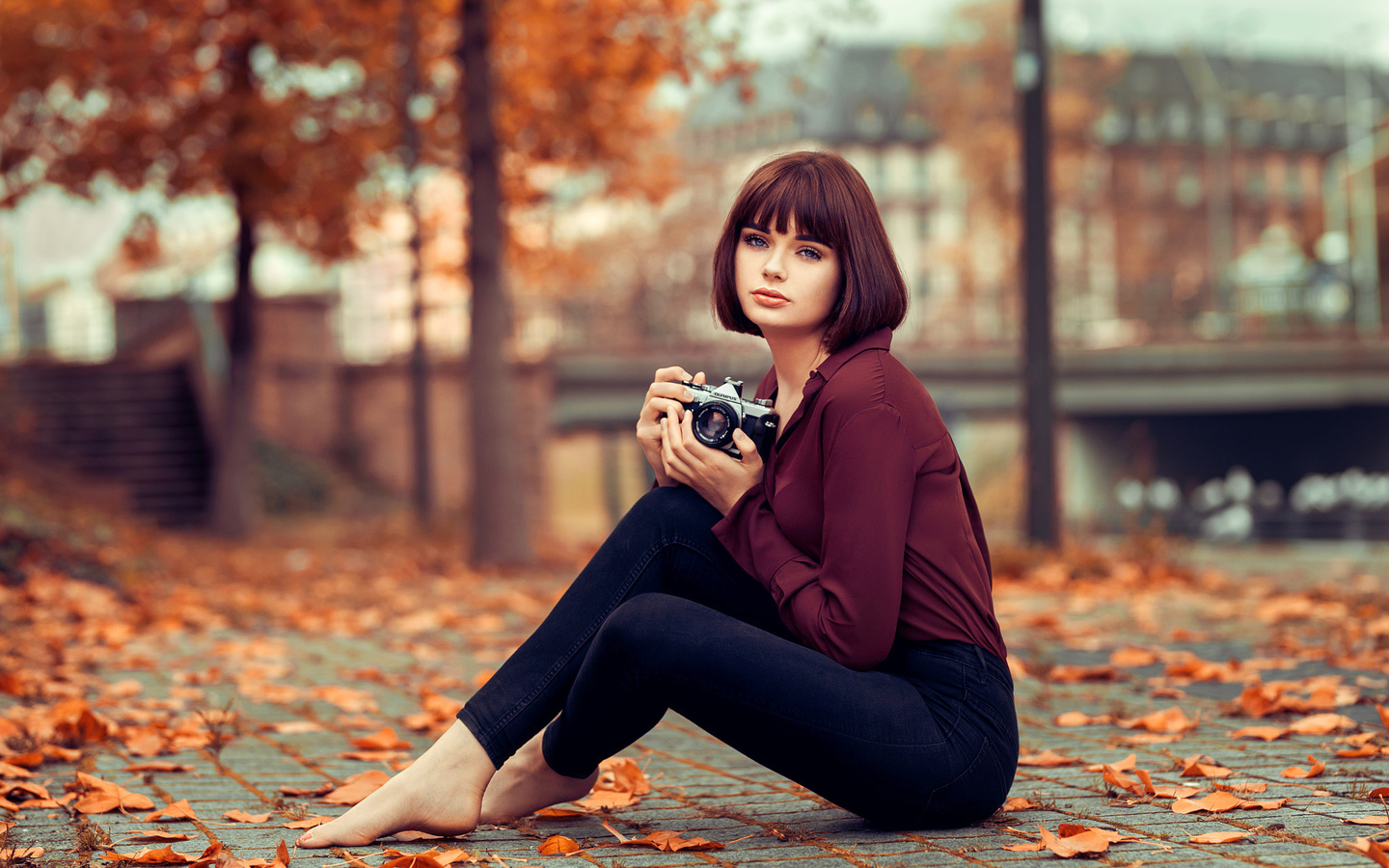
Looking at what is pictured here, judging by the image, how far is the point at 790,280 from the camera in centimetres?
276

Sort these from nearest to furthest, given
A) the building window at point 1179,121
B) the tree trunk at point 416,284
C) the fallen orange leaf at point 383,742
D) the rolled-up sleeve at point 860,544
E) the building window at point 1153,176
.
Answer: the rolled-up sleeve at point 860,544
the fallen orange leaf at point 383,742
the tree trunk at point 416,284
the building window at point 1153,176
the building window at point 1179,121

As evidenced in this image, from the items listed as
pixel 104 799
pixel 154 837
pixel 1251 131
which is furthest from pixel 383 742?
pixel 1251 131

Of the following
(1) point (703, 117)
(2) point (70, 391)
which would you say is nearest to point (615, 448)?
(1) point (703, 117)

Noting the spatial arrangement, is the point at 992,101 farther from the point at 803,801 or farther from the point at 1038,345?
the point at 803,801

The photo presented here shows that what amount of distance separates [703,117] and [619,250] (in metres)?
18.4

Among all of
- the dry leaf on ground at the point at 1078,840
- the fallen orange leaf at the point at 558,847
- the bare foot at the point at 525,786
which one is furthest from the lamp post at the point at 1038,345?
the fallen orange leaf at the point at 558,847

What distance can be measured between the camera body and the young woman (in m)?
0.03

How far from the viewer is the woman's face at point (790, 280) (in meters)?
2.76

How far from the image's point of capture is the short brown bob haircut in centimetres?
271

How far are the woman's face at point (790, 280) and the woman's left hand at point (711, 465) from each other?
260mm

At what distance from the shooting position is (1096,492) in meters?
34.7

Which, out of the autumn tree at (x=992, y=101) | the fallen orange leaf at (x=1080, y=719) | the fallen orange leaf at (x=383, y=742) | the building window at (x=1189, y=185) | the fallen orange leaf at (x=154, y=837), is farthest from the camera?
the building window at (x=1189, y=185)

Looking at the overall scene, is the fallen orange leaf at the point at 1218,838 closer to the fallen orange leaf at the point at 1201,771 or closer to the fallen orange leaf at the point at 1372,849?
the fallen orange leaf at the point at 1372,849

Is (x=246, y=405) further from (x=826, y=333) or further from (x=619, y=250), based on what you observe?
(x=619, y=250)
